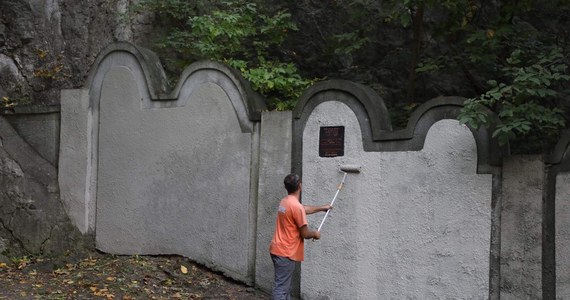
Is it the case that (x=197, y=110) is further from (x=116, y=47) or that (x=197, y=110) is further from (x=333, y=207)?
(x=333, y=207)

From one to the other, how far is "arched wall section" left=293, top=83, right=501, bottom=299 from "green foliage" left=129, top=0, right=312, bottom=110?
211 cm

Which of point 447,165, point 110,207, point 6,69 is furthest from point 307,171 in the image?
point 6,69

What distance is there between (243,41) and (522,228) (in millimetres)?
6494

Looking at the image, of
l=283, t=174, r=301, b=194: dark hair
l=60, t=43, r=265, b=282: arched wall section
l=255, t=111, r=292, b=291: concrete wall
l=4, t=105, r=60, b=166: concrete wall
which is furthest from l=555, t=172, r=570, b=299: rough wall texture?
l=4, t=105, r=60, b=166: concrete wall

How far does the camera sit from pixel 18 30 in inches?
450

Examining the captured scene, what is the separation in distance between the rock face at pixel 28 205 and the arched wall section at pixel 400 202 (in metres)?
3.62

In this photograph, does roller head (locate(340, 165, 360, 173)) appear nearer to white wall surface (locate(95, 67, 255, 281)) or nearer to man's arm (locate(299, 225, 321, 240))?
man's arm (locate(299, 225, 321, 240))

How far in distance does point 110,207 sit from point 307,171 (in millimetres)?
3108

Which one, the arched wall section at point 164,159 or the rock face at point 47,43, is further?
the rock face at point 47,43

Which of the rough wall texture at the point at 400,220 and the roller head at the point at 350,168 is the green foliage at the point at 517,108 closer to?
the rough wall texture at the point at 400,220

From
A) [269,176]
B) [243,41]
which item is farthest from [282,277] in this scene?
[243,41]

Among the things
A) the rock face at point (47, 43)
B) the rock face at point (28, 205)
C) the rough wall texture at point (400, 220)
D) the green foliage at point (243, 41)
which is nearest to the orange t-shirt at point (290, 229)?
the rough wall texture at point (400, 220)

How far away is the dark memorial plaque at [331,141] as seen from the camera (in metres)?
8.03

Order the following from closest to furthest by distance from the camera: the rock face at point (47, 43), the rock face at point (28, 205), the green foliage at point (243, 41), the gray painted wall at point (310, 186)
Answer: the gray painted wall at point (310, 186), the rock face at point (28, 205), the green foliage at point (243, 41), the rock face at point (47, 43)
